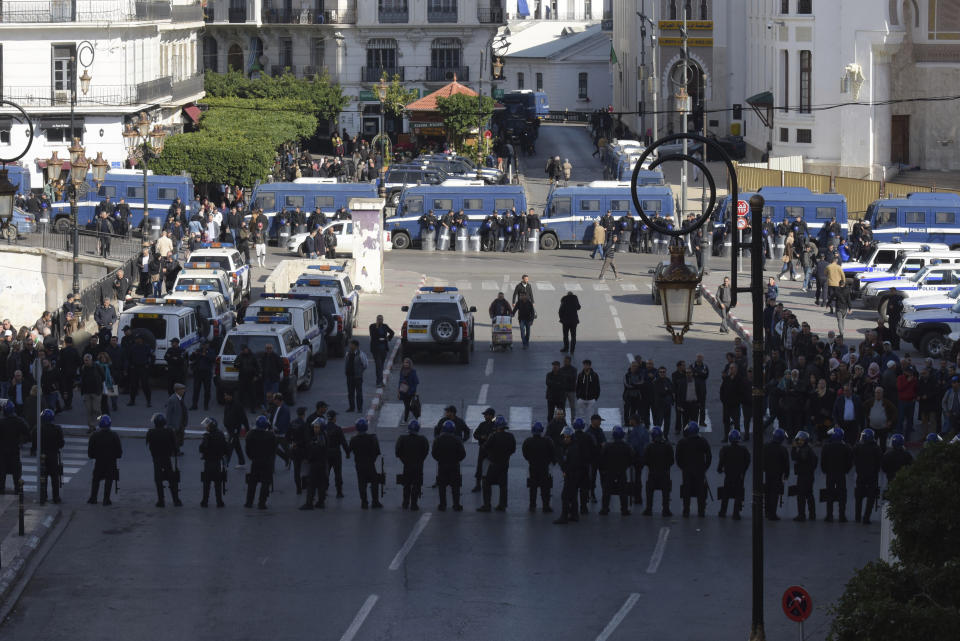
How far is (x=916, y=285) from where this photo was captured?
40.6 meters

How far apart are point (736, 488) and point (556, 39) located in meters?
106

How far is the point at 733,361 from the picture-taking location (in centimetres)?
2819

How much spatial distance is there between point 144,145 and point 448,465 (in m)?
34.9

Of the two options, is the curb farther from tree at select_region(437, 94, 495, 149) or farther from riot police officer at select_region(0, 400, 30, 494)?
tree at select_region(437, 94, 495, 149)

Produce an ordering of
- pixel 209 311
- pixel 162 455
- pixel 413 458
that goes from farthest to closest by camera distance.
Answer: pixel 209 311 → pixel 162 455 → pixel 413 458

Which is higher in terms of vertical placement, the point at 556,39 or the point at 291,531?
the point at 556,39

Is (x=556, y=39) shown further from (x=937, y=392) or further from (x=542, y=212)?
(x=937, y=392)

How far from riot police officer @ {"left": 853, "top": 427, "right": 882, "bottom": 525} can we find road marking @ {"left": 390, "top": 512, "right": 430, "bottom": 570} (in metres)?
5.67

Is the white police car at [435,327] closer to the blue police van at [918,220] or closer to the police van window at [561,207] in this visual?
the police van window at [561,207]

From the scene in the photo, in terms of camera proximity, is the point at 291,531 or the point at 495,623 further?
the point at 291,531

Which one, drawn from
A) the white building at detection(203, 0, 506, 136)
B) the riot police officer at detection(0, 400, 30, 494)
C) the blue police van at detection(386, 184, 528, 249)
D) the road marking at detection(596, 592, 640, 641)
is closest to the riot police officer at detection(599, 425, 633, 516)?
the road marking at detection(596, 592, 640, 641)

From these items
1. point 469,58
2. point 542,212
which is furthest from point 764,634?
point 469,58

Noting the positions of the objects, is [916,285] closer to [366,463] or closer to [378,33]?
[366,463]

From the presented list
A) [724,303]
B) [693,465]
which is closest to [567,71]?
[724,303]
